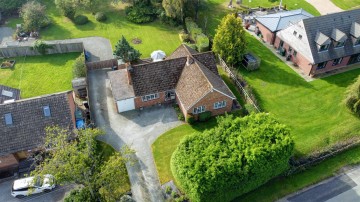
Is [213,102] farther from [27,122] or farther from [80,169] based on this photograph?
[27,122]

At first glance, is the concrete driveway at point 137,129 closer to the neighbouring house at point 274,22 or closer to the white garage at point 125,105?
the white garage at point 125,105

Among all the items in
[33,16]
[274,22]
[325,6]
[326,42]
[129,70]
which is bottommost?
[33,16]

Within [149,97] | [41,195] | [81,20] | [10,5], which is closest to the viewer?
[41,195]

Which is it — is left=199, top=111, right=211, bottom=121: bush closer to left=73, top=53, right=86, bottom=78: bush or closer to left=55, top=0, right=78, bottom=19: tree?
left=73, top=53, right=86, bottom=78: bush

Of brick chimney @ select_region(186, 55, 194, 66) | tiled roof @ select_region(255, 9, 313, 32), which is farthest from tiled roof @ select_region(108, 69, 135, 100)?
tiled roof @ select_region(255, 9, 313, 32)

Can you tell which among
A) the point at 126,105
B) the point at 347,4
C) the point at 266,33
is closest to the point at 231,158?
the point at 126,105

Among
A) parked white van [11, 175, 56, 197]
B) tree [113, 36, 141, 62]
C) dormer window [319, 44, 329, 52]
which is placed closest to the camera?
parked white van [11, 175, 56, 197]
